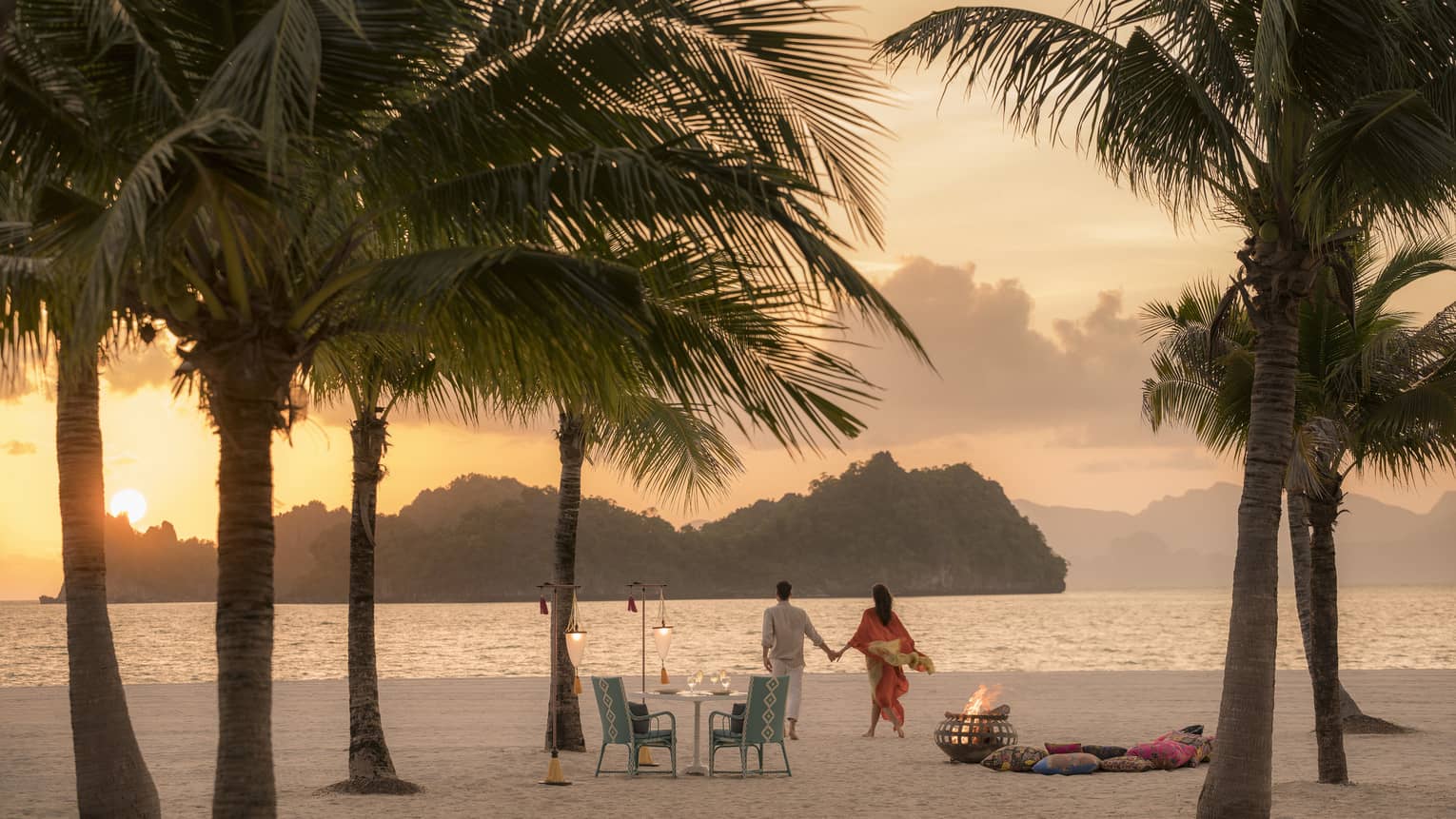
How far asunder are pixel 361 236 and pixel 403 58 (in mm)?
863

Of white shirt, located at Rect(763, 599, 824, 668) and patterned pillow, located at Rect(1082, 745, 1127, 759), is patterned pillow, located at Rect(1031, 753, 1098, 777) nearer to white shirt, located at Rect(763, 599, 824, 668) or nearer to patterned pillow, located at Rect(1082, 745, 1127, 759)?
patterned pillow, located at Rect(1082, 745, 1127, 759)

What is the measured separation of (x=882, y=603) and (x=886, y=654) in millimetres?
548

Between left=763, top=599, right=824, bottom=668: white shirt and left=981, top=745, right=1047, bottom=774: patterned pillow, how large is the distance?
2612 mm

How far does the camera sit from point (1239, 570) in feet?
31.0

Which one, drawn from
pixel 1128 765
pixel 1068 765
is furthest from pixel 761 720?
pixel 1128 765

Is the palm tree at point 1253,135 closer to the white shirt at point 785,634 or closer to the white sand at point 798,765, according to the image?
the white sand at point 798,765

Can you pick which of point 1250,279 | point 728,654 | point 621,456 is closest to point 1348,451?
point 1250,279

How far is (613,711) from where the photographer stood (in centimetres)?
1291

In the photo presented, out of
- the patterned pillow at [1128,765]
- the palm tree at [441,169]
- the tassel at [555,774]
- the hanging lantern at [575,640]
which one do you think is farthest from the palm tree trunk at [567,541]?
the palm tree at [441,169]

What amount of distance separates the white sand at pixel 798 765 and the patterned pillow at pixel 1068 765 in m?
0.22

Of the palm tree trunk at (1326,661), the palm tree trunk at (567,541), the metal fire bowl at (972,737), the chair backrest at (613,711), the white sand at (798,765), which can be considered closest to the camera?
the white sand at (798,765)

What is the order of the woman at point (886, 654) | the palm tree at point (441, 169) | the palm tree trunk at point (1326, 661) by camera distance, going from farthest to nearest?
the woman at point (886, 654) → the palm tree trunk at point (1326, 661) → the palm tree at point (441, 169)

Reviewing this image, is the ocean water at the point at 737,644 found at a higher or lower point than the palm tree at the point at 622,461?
lower

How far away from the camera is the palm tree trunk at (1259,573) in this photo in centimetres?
921
